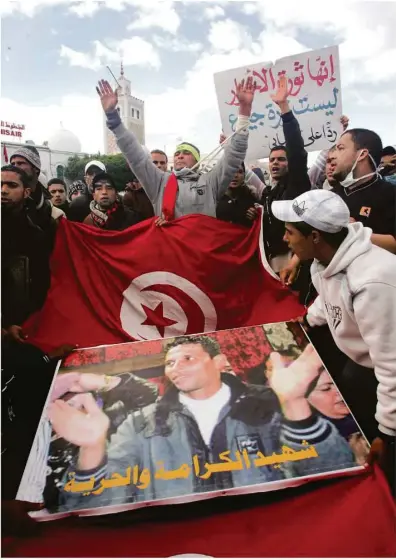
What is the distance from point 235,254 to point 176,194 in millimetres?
539

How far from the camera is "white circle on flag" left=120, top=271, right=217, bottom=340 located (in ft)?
8.12

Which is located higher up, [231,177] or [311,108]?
[311,108]

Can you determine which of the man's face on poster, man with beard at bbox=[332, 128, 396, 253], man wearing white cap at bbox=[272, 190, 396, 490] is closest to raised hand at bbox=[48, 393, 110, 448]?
the man's face on poster

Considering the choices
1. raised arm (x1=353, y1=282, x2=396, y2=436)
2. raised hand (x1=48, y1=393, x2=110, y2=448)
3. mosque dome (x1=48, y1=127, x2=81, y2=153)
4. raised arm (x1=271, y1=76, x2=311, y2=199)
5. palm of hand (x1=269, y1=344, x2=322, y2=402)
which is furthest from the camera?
mosque dome (x1=48, y1=127, x2=81, y2=153)

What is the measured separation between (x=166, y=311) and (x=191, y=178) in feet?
2.95

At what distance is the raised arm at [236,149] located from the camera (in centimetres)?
258

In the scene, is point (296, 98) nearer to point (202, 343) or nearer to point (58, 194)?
point (202, 343)

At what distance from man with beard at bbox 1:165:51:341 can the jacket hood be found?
1632 millimetres

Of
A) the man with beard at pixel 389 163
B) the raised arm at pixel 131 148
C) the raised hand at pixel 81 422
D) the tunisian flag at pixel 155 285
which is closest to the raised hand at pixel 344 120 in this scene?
the man with beard at pixel 389 163

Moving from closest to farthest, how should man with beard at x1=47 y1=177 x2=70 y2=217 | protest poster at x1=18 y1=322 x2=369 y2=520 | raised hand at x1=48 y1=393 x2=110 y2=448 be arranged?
protest poster at x1=18 y1=322 x2=369 y2=520 → raised hand at x1=48 y1=393 x2=110 y2=448 → man with beard at x1=47 y1=177 x2=70 y2=217

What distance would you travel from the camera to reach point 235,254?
8.52 ft

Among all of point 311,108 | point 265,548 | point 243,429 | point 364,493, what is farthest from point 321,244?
point 311,108

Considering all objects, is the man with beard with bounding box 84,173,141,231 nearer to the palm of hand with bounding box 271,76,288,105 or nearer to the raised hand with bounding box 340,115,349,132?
the palm of hand with bounding box 271,76,288,105

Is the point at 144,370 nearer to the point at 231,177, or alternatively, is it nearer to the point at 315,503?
the point at 315,503
